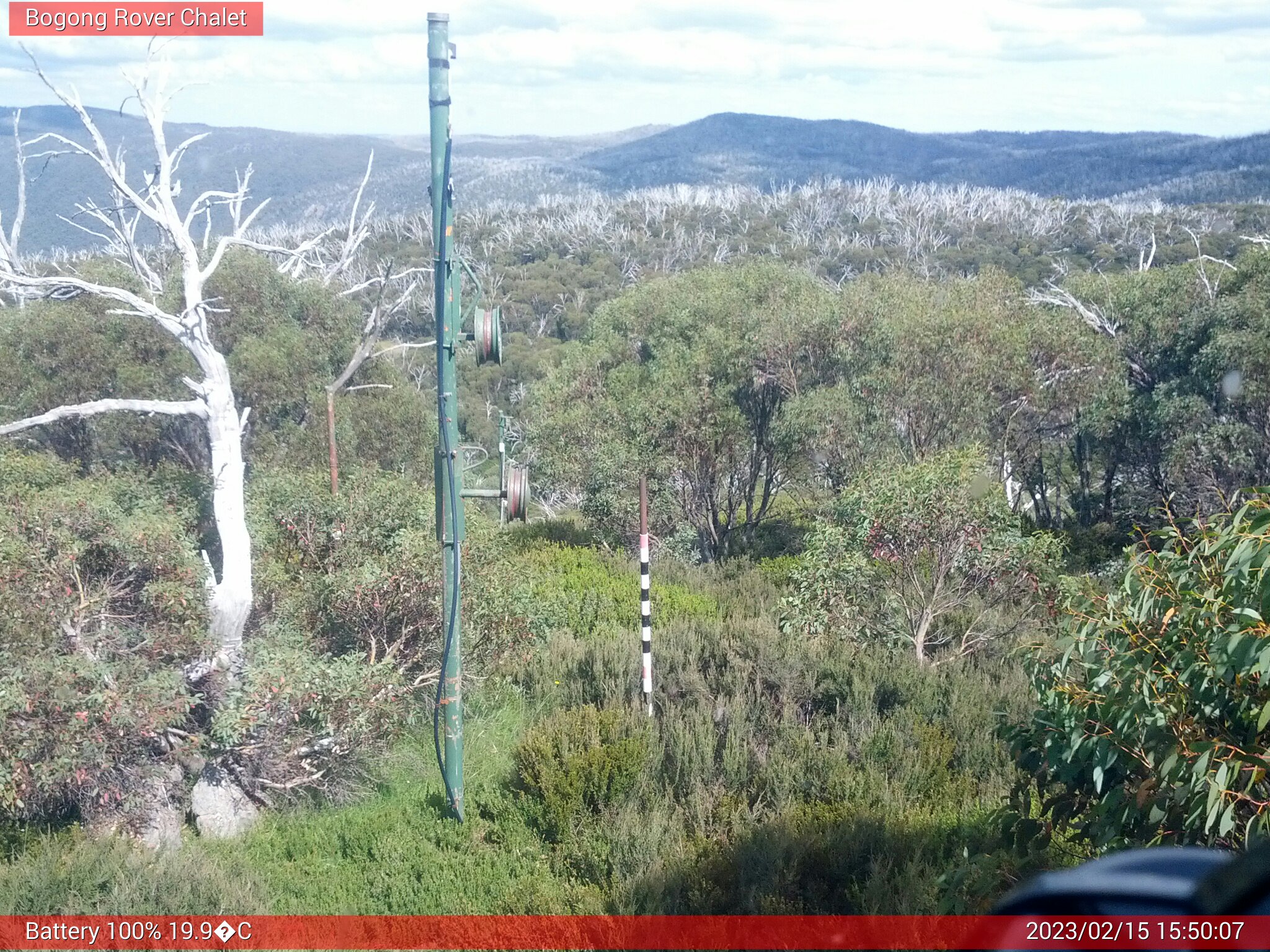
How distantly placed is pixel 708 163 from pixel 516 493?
144 metres

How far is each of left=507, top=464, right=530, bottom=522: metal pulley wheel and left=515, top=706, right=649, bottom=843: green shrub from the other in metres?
1.72

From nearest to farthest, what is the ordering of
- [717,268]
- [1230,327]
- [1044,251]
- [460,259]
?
[460,259]
[1230,327]
[717,268]
[1044,251]

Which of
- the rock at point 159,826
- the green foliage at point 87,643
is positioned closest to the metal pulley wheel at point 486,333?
the green foliage at point 87,643

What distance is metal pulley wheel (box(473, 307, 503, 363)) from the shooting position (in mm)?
6629

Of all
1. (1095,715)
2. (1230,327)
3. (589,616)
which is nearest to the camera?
(1095,715)

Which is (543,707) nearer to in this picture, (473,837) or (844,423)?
(473,837)

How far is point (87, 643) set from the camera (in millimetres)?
7402

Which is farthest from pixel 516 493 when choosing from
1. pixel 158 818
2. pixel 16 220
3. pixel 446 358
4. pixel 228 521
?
pixel 16 220

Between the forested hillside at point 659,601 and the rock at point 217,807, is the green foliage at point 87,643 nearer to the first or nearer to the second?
the forested hillside at point 659,601

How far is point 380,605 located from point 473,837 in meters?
2.61

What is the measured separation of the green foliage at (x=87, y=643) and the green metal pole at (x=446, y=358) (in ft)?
6.10

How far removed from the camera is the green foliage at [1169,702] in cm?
321

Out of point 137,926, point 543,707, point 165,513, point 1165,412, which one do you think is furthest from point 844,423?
point 137,926

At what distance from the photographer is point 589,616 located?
12.9m
